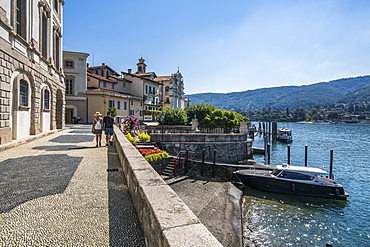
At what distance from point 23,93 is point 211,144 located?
59.3 feet

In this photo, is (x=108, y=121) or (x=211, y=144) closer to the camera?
(x=108, y=121)

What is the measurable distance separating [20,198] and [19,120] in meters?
9.95

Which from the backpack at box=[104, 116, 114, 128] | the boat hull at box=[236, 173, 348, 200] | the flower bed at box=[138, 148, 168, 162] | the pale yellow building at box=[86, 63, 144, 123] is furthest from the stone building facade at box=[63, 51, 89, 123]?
the boat hull at box=[236, 173, 348, 200]

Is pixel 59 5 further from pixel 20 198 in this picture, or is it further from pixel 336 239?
pixel 336 239

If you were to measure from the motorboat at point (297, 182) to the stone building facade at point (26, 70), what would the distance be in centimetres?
1628

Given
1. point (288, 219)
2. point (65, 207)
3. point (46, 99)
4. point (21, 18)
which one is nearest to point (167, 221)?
point (65, 207)

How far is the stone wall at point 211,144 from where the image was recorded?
23688mm

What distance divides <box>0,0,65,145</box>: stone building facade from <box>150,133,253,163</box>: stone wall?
32.8 feet

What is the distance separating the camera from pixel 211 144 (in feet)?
85.0

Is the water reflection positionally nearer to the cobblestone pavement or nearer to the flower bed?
the flower bed

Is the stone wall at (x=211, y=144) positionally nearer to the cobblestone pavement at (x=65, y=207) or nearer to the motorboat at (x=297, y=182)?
the motorboat at (x=297, y=182)

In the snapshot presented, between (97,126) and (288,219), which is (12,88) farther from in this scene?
(288,219)

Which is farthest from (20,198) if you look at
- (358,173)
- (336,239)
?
(358,173)

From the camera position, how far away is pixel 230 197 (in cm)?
1570
